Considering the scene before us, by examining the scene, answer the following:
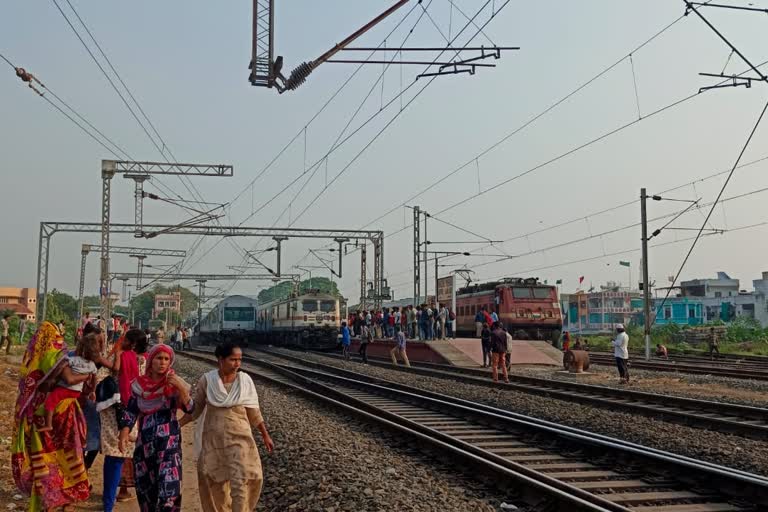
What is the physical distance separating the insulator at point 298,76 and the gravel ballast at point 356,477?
16.5 feet

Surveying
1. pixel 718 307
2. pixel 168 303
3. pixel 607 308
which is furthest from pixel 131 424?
pixel 607 308

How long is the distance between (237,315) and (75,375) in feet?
148

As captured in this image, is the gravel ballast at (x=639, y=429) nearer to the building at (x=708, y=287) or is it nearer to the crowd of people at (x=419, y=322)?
the crowd of people at (x=419, y=322)

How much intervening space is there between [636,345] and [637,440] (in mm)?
34321

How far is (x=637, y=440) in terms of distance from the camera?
10.3 meters

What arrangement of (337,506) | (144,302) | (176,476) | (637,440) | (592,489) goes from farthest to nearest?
(144,302)
(637,440)
(592,489)
(337,506)
(176,476)

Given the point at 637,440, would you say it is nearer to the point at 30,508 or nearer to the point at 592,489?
the point at 592,489

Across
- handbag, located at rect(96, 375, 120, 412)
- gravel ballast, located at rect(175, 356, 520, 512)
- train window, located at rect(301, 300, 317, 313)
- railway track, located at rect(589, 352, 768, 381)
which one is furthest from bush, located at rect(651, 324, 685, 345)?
handbag, located at rect(96, 375, 120, 412)

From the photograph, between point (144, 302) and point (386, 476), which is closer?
point (386, 476)

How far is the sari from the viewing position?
577 cm

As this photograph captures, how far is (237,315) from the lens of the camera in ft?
165

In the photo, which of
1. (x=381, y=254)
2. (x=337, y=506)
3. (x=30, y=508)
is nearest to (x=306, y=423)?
(x=337, y=506)

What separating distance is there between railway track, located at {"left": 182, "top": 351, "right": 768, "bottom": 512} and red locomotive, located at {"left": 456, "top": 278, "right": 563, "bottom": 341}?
870 inches

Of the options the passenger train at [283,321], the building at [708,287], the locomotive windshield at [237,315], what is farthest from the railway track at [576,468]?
the building at [708,287]
